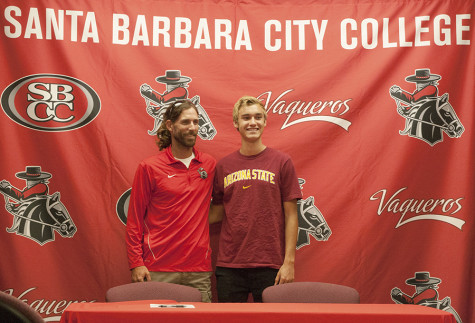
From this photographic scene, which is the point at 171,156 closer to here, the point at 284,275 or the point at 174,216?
the point at 174,216

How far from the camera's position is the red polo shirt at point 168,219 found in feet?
11.1

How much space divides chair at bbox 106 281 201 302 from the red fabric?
2.01ft

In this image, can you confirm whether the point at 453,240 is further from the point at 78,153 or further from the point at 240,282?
the point at 78,153

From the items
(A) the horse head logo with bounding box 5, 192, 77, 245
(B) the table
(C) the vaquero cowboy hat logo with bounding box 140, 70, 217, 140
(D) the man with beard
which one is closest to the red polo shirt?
(D) the man with beard

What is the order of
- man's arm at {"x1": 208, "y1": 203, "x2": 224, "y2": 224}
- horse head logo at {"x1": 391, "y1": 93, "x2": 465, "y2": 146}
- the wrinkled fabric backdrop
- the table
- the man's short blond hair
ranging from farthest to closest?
horse head logo at {"x1": 391, "y1": 93, "x2": 465, "y2": 146} → the wrinkled fabric backdrop → man's arm at {"x1": 208, "y1": 203, "x2": 224, "y2": 224} → the man's short blond hair → the table

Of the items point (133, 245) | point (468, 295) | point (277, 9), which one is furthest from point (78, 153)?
point (468, 295)

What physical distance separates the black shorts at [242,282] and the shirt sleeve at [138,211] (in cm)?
57

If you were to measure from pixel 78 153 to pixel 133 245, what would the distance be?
869 mm

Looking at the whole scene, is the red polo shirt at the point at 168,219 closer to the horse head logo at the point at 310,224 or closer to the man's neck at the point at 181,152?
the man's neck at the point at 181,152

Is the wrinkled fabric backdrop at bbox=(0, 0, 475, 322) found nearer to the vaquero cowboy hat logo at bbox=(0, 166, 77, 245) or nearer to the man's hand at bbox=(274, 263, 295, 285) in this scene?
the vaquero cowboy hat logo at bbox=(0, 166, 77, 245)

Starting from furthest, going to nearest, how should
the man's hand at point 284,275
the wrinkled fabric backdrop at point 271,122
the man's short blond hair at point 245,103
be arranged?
the wrinkled fabric backdrop at point 271,122 → the man's short blond hair at point 245,103 → the man's hand at point 284,275

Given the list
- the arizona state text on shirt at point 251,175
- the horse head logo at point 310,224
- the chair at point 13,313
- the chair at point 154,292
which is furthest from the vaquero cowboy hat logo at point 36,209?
the chair at point 13,313

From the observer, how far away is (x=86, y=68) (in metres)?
3.81

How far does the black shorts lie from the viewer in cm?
334
